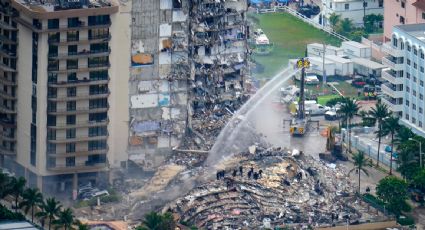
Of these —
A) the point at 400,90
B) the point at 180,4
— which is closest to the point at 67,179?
the point at 180,4

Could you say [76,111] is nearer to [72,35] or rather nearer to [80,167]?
[80,167]

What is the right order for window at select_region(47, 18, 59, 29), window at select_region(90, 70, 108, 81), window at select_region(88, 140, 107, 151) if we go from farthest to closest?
window at select_region(88, 140, 107, 151), window at select_region(90, 70, 108, 81), window at select_region(47, 18, 59, 29)

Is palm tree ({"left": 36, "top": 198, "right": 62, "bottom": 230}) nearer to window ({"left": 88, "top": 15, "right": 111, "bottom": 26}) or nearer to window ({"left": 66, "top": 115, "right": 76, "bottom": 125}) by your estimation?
window ({"left": 66, "top": 115, "right": 76, "bottom": 125})

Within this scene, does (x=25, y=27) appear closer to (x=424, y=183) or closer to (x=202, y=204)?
(x=202, y=204)

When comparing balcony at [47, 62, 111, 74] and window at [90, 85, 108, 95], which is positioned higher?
balcony at [47, 62, 111, 74]

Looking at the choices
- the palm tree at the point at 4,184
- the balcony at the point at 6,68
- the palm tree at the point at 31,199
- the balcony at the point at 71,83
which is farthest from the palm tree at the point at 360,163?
the palm tree at the point at 4,184

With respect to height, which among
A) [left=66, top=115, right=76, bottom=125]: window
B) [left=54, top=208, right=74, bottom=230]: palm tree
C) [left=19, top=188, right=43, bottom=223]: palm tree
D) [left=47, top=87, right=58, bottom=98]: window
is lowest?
[left=54, top=208, right=74, bottom=230]: palm tree

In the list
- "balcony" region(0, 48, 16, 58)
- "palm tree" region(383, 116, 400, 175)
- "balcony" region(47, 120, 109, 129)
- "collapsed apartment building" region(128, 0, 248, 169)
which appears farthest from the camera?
"palm tree" region(383, 116, 400, 175)

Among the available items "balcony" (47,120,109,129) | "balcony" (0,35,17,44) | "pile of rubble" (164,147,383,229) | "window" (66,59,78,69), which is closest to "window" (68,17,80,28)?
"window" (66,59,78,69)
